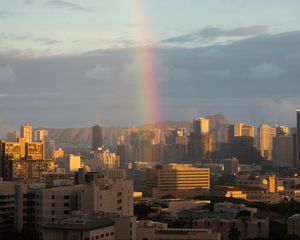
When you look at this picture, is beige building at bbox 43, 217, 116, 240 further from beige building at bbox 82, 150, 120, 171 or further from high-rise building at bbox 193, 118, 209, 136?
high-rise building at bbox 193, 118, 209, 136

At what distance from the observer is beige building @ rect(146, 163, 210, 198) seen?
69.4 meters

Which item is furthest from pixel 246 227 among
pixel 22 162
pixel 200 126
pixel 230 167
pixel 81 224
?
pixel 200 126

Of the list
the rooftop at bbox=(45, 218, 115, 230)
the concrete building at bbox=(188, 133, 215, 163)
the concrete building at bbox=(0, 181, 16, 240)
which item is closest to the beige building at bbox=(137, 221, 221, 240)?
the rooftop at bbox=(45, 218, 115, 230)

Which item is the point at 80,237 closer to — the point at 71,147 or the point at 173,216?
the point at 173,216

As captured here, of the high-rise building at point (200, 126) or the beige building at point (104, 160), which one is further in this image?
the high-rise building at point (200, 126)

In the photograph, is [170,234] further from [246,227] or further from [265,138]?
[265,138]

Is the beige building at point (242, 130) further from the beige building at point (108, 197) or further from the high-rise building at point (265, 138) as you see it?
the beige building at point (108, 197)

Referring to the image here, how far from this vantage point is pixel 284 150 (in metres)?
129

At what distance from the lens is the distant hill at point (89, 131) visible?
165375mm

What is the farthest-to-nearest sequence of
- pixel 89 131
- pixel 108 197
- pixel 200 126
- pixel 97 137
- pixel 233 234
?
pixel 89 131, pixel 97 137, pixel 200 126, pixel 233 234, pixel 108 197

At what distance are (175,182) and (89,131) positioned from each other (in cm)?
10824

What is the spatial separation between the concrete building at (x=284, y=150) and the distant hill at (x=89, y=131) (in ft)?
106

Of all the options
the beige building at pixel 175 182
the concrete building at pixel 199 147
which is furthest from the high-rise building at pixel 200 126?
the beige building at pixel 175 182

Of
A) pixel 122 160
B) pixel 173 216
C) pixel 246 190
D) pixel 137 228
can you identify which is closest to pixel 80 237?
pixel 137 228
